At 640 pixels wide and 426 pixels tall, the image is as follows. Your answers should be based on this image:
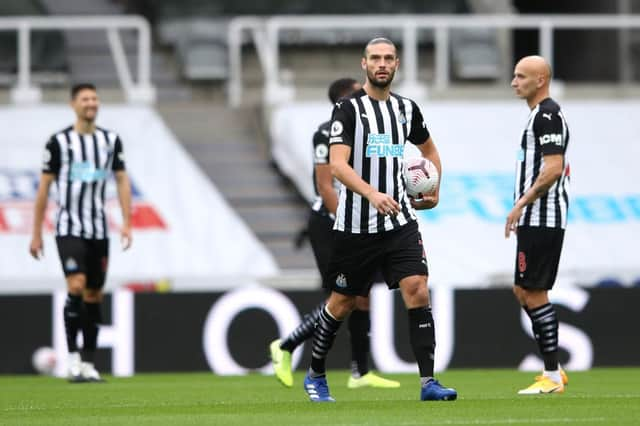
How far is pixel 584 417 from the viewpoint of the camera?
24.6 feet

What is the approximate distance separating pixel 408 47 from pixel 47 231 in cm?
434

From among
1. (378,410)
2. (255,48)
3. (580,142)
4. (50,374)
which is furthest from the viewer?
(255,48)

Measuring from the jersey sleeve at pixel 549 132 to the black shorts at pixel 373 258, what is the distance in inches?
52.8

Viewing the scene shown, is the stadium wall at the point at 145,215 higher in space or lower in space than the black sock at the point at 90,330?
higher

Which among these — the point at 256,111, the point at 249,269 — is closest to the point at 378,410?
the point at 249,269

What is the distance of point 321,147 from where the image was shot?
10367 mm

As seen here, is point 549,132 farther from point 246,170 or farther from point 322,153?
point 246,170

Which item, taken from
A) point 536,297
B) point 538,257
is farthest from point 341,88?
point 536,297

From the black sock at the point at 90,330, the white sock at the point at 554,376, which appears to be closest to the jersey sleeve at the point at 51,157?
the black sock at the point at 90,330

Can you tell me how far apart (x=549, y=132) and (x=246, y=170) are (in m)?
8.54

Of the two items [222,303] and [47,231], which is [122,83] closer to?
[47,231]

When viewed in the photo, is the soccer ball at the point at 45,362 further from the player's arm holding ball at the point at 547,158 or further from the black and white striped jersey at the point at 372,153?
the black and white striped jersey at the point at 372,153

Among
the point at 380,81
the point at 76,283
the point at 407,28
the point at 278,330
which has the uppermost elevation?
the point at 407,28

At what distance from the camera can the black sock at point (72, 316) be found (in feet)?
38.1
